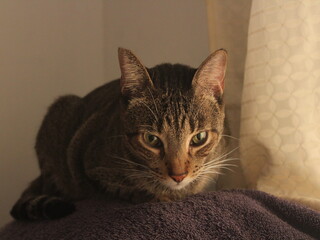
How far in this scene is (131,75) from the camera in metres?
0.91

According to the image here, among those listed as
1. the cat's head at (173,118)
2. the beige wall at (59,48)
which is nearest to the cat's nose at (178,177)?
the cat's head at (173,118)

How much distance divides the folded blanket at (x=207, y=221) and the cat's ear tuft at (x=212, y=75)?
0.95ft

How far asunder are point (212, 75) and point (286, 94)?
196 mm

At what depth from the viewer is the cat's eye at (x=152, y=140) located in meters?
0.90

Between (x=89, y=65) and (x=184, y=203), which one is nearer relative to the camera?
(x=184, y=203)

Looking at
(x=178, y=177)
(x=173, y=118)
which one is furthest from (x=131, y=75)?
(x=178, y=177)

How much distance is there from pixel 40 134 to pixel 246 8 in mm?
838

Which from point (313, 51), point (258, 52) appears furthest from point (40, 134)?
point (313, 51)

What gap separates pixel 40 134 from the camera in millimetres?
1275

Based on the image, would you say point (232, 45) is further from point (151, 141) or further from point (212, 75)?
point (151, 141)

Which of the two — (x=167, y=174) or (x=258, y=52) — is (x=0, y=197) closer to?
(x=167, y=174)

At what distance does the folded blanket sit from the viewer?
0.67 metres

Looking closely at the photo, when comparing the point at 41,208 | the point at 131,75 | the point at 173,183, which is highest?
the point at 131,75

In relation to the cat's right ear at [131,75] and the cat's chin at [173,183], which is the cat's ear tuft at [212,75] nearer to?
the cat's right ear at [131,75]
